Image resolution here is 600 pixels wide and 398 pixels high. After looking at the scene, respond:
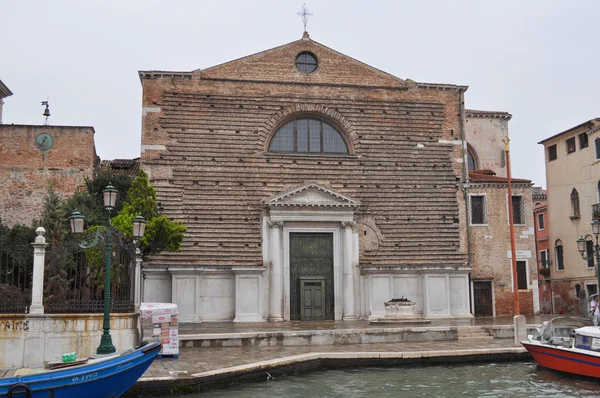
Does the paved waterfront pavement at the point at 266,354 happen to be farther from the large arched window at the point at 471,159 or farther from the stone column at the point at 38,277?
the large arched window at the point at 471,159

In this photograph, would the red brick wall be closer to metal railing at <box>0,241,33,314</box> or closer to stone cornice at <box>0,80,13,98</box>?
metal railing at <box>0,241,33,314</box>

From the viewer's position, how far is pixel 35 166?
24656 mm

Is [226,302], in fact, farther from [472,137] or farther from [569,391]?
[472,137]

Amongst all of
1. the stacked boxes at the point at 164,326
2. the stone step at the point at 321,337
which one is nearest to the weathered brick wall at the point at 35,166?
the stone step at the point at 321,337

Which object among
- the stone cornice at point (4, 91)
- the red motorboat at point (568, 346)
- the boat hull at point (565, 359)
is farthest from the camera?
the stone cornice at point (4, 91)

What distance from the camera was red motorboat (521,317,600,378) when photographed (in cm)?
1401

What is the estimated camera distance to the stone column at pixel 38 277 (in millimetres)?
12945

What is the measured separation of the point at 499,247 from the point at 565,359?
12.8 meters

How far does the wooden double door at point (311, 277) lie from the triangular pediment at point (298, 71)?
6314mm

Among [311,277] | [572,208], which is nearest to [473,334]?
[311,277]

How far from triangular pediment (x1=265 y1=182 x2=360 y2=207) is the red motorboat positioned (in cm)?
1047

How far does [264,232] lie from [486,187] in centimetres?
946

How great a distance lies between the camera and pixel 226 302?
79.4 ft

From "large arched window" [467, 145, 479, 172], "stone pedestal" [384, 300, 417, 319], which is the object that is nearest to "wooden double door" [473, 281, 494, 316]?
"stone pedestal" [384, 300, 417, 319]
